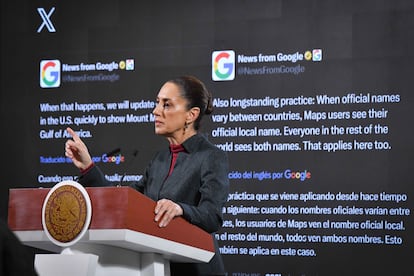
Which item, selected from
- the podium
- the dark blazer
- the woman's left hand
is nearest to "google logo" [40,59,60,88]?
the dark blazer

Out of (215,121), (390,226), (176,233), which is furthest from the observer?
(215,121)

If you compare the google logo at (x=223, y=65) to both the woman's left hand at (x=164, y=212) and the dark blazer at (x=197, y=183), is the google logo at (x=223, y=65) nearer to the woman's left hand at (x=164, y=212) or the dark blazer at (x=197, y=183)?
the dark blazer at (x=197, y=183)

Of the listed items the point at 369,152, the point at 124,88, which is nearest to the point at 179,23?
the point at 124,88

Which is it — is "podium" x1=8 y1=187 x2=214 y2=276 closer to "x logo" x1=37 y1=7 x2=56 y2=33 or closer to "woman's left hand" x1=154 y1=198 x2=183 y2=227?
"woman's left hand" x1=154 y1=198 x2=183 y2=227

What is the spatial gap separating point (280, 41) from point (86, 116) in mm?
1445

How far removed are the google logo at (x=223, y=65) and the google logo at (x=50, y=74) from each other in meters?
1.14

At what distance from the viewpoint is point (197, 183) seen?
2795mm

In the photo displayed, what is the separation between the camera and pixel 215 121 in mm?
5219

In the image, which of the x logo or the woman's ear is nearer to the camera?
the woman's ear

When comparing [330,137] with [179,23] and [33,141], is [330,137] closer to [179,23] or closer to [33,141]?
[179,23]

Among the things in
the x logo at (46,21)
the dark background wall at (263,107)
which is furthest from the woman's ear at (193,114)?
the x logo at (46,21)

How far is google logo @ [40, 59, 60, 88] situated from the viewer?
5.55 metres

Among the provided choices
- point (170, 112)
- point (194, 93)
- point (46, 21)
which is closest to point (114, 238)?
point (170, 112)

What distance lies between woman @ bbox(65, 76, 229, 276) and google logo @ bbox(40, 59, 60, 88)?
2.72 metres
